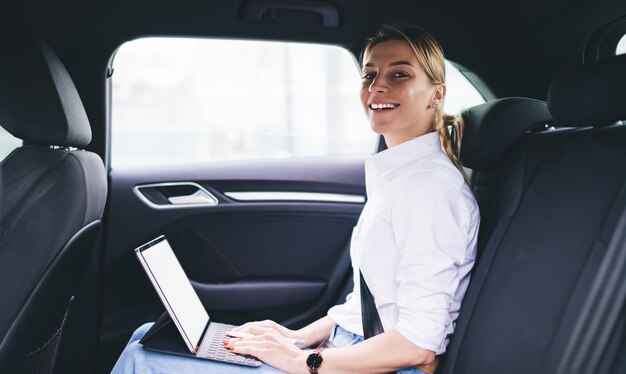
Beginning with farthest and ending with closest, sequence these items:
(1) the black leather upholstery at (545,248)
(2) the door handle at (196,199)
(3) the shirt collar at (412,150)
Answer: (2) the door handle at (196,199) → (3) the shirt collar at (412,150) → (1) the black leather upholstery at (545,248)

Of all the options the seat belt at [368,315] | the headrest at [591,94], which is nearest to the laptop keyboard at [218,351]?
the seat belt at [368,315]

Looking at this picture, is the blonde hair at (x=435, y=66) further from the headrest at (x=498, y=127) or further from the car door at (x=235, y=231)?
the car door at (x=235, y=231)

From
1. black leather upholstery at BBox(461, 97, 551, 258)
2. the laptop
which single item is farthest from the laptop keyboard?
black leather upholstery at BBox(461, 97, 551, 258)

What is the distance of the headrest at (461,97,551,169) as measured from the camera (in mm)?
1533

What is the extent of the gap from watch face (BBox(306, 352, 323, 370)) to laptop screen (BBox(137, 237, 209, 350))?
0.32m

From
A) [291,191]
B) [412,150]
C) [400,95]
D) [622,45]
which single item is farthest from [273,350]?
[622,45]

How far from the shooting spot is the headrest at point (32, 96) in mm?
1488

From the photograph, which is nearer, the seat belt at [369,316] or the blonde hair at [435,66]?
the seat belt at [369,316]

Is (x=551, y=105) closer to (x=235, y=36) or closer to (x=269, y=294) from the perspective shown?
(x=235, y=36)

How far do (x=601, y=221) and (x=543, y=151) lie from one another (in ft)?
0.96

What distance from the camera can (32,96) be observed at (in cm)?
150

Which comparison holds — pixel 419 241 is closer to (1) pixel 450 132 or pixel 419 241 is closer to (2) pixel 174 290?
(1) pixel 450 132

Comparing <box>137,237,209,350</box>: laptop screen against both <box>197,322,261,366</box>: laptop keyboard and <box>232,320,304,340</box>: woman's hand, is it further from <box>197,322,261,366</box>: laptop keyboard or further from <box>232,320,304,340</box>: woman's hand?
<box>232,320,304,340</box>: woman's hand

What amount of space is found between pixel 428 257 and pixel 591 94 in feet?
1.68
